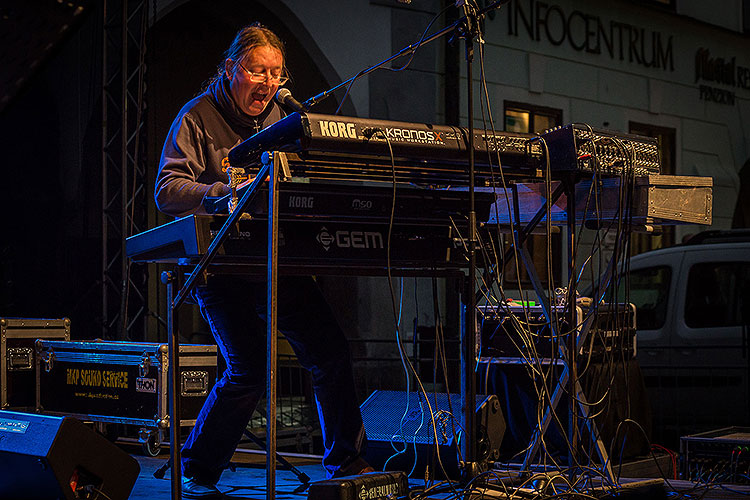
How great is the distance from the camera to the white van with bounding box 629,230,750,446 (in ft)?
23.1

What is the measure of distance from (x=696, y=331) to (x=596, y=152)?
15.1 ft

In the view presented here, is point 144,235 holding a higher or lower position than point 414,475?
higher

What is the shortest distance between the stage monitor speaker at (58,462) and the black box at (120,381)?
1809 millimetres

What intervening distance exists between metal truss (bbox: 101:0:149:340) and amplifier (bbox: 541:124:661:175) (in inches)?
174

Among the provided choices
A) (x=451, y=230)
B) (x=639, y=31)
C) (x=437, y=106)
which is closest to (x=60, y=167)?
(x=437, y=106)

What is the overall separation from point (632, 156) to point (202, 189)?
1538 millimetres

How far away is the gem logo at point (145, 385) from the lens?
5293 millimetres

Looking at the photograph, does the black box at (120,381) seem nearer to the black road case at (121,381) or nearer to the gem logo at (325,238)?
the black road case at (121,381)

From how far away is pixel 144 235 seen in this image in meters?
3.22

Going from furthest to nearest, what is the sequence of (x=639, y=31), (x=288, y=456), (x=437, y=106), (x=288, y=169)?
1. (x=639, y=31)
2. (x=437, y=106)
3. (x=288, y=456)
4. (x=288, y=169)

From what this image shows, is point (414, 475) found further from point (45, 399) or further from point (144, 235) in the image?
point (45, 399)

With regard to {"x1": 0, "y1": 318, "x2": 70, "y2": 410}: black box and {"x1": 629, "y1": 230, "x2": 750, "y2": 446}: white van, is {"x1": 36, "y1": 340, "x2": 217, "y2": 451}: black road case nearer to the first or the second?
{"x1": 0, "y1": 318, "x2": 70, "y2": 410}: black box

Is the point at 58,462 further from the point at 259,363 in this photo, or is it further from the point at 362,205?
the point at 362,205

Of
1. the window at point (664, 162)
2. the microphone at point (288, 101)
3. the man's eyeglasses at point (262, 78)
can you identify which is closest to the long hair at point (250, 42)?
the man's eyeglasses at point (262, 78)
